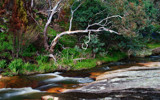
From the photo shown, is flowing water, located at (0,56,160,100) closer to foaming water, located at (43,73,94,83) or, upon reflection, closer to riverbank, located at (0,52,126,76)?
foaming water, located at (43,73,94,83)

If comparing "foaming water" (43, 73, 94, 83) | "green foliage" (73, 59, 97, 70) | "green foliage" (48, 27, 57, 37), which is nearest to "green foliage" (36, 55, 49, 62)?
"green foliage" (73, 59, 97, 70)

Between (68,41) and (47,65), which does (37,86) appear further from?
(68,41)

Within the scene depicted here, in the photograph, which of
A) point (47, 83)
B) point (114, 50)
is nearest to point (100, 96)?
point (47, 83)

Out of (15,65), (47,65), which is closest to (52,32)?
(47,65)

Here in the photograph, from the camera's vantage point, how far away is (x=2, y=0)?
21.7 meters

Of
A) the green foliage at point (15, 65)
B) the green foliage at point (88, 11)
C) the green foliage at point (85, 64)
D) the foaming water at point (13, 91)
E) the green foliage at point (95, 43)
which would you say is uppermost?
the green foliage at point (88, 11)

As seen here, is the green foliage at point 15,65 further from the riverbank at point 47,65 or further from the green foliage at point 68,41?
the green foliage at point 68,41

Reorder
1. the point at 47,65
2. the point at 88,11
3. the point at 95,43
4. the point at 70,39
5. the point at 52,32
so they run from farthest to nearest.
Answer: the point at 52,32
the point at 70,39
the point at 88,11
the point at 95,43
the point at 47,65

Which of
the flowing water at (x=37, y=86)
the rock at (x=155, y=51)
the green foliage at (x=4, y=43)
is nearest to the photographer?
the flowing water at (x=37, y=86)

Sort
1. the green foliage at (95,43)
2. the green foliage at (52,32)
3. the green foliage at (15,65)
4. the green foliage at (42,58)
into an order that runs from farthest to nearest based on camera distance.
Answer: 1. the green foliage at (52,32)
2. the green foliage at (95,43)
3. the green foliage at (42,58)
4. the green foliage at (15,65)

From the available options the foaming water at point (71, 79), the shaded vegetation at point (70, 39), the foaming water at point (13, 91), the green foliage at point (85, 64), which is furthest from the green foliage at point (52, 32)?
the foaming water at point (13, 91)

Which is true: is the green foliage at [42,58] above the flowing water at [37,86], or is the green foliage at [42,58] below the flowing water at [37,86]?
above

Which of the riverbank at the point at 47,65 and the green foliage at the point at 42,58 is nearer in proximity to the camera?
the riverbank at the point at 47,65

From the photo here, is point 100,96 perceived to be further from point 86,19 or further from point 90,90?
point 86,19
